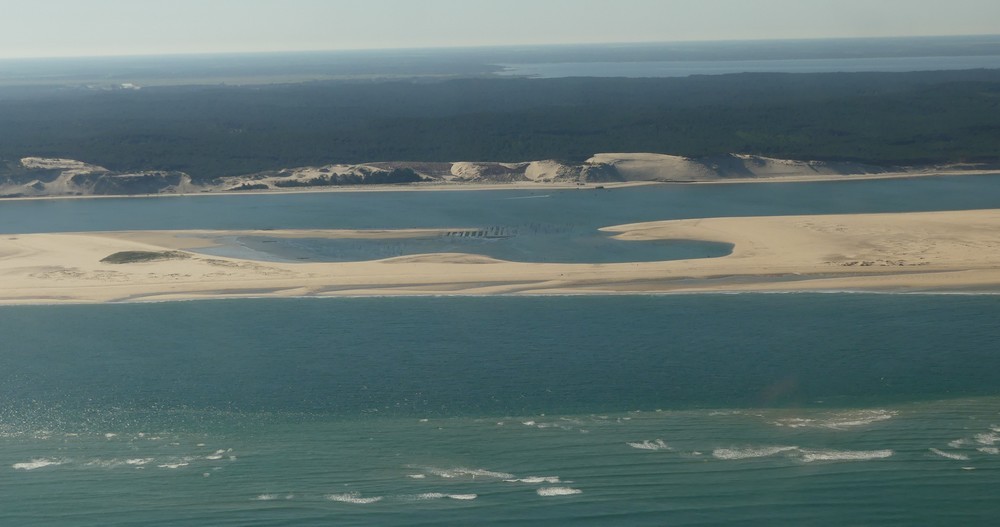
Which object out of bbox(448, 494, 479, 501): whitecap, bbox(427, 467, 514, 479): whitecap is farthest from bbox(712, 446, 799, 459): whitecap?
bbox(448, 494, 479, 501): whitecap

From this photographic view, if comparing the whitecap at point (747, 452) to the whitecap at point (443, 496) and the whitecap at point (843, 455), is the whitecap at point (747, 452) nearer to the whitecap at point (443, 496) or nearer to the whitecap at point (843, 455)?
the whitecap at point (843, 455)

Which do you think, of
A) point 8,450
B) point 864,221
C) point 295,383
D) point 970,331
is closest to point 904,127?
point 864,221

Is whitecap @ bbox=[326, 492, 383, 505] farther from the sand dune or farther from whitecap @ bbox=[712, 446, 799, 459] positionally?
the sand dune

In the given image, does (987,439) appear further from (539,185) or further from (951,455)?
(539,185)

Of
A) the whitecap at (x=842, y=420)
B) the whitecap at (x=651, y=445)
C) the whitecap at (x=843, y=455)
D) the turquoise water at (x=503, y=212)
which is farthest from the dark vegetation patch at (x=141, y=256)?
the whitecap at (x=843, y=455)

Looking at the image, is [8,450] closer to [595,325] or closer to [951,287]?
[595,325]

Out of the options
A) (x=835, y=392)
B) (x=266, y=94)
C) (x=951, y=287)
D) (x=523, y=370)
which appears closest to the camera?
(x=835, y=392)
